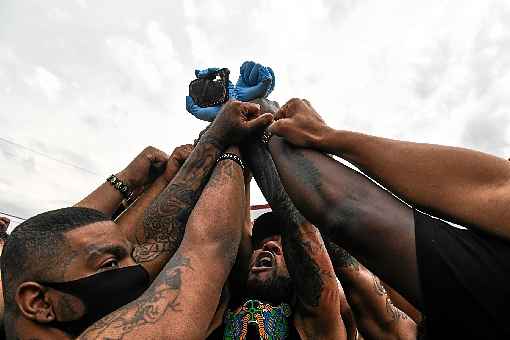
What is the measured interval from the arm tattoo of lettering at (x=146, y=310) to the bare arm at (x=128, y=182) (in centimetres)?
122

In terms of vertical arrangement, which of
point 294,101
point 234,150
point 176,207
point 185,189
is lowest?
point 176,207

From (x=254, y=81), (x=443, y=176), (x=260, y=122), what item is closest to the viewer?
(x=443, y=176)

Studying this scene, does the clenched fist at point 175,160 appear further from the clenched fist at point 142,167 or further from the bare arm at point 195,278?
the bare arm at point 195,278

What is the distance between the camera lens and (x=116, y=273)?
5.78 feet

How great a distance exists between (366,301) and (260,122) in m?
1.35

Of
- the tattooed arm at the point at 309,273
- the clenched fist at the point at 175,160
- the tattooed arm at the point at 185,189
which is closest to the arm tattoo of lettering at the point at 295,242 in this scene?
the tattooed arm at the point at 309,273

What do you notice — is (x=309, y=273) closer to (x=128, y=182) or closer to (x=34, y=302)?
(x=34, y=302)

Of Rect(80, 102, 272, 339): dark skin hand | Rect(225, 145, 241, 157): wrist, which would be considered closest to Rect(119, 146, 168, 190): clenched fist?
Rect(80, 102, 272, 339): dark skin hand

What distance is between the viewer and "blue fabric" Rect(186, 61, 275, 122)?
99.7 inches

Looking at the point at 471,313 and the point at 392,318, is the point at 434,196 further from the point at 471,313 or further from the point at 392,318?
the point at 392,318

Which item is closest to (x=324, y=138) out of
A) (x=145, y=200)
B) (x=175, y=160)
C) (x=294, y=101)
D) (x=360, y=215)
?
(x=294, y=101)

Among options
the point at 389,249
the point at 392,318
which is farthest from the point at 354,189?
the point at 392,318

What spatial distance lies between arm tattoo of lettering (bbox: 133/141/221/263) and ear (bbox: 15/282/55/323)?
0.45 m

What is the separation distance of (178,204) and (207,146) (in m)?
0.41
